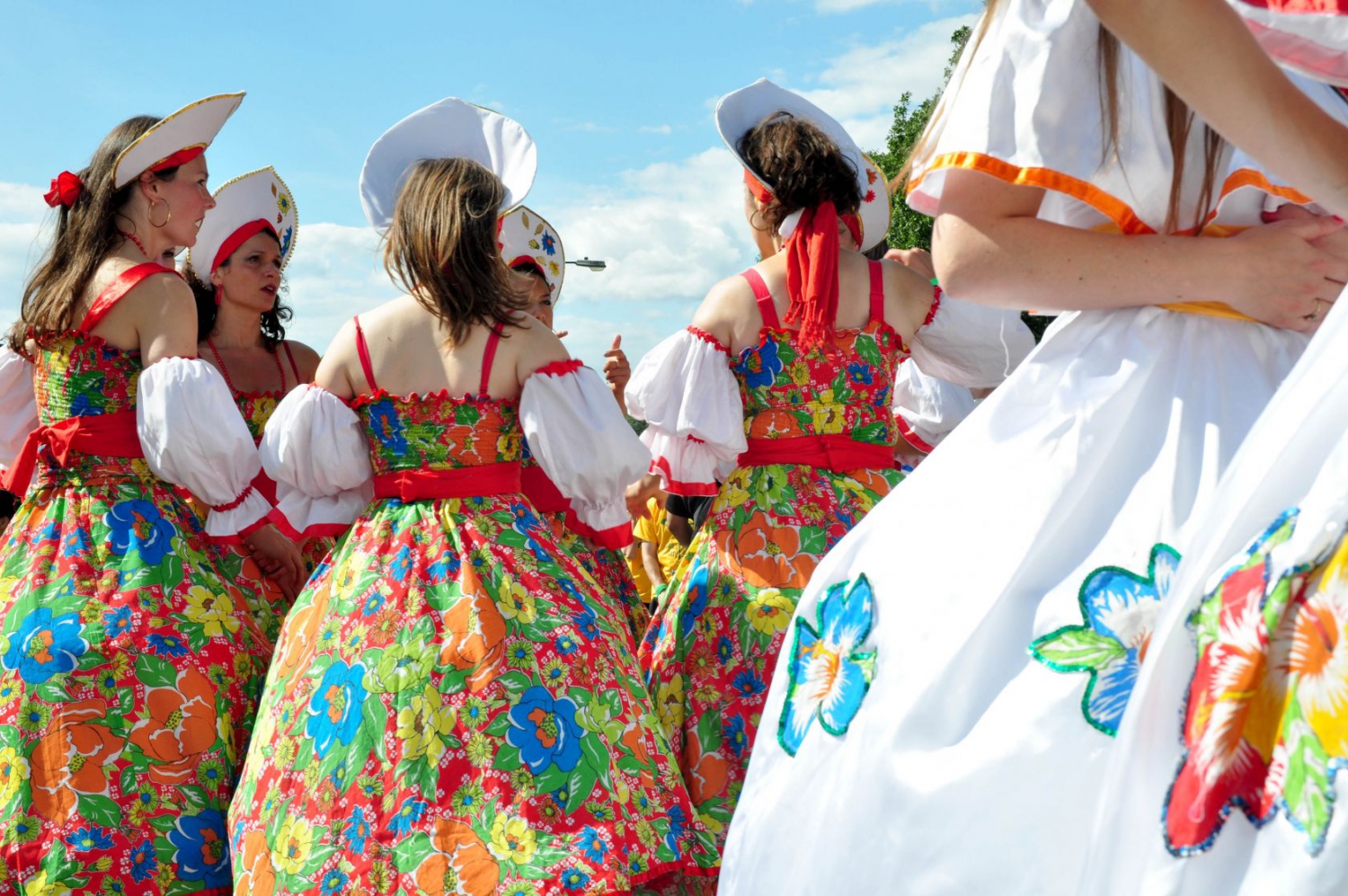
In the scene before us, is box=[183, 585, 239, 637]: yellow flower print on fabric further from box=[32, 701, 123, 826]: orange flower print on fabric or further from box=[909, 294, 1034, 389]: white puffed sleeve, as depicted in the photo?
Result: box=[909, 294, 1034, 389]: white puffed sleeve

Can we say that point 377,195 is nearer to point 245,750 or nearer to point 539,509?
point 539,509

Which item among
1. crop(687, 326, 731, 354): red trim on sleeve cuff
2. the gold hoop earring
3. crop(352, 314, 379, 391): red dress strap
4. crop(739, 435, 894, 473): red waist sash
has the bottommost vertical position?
crop(739, 435, 894, 473): red waist sash

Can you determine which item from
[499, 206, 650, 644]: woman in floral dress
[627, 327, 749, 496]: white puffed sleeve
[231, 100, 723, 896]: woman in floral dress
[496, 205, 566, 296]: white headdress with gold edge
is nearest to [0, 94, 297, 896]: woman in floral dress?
[231, 100, 723, 896]: woman in floral dress

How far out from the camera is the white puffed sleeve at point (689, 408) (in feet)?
11.3

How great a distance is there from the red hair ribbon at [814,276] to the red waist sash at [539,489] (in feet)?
2.62

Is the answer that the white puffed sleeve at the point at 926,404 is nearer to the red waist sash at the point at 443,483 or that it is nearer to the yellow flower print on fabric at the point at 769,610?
the yellow flower print on fabric at the point at 769,610

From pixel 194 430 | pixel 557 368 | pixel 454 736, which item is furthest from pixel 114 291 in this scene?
pixel 454 736

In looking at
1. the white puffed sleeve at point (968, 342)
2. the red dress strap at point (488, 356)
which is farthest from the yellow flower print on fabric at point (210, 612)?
the white puffed sleeve at point (968, 342)

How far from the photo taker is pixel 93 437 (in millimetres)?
3432

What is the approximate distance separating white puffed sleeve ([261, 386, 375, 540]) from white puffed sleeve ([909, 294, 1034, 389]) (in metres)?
1.58

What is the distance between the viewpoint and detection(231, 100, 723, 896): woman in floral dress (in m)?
2.72

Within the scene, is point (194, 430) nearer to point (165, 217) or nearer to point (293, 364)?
point (165, 217)

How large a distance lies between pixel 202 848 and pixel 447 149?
195 centimetres

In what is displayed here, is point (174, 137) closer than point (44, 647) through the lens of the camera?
No
